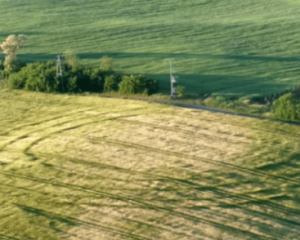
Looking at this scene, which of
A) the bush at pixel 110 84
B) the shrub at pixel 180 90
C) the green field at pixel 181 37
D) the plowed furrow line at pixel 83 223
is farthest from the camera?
the green field at pixel 181 37

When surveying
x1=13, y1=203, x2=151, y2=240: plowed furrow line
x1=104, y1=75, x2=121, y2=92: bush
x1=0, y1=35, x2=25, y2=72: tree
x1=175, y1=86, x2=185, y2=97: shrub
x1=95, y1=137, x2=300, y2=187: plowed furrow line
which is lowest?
x1=13, y1=203, x2=151, y2=240: plowed furrow line

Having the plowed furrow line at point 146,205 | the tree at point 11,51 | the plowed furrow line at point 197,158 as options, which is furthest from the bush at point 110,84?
the plowed furrow line at point 146,205

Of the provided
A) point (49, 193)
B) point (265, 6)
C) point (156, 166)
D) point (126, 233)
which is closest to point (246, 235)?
point (126, 233)

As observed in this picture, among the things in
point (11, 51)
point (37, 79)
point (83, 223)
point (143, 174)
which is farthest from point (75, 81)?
point (83, 223)

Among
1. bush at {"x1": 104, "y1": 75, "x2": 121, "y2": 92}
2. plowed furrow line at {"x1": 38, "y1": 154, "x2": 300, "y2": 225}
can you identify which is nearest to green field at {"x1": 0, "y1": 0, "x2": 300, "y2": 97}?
bush at {"x1": 104, "y1": 75, "x2": 121, "y2": 92}

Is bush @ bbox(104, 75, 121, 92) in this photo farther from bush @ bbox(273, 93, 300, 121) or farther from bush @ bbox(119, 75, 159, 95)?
bush @ bbox(273, 93, 300, 121)

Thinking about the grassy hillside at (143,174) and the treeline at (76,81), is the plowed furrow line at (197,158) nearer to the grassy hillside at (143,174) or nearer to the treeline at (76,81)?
the grassy hillside at (143,174)
